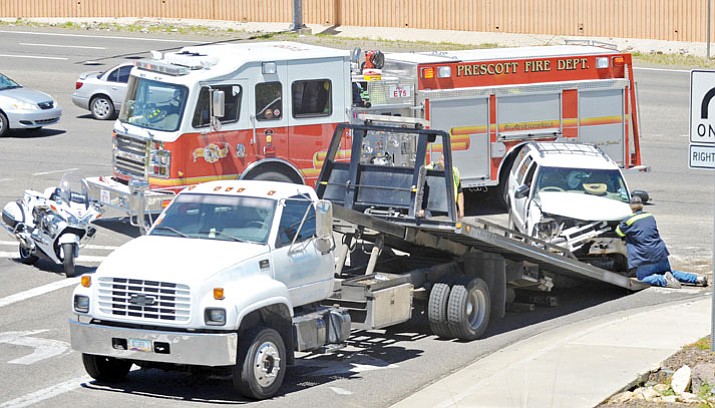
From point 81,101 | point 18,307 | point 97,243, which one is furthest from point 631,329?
point 81,101

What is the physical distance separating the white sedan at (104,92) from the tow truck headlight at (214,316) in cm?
1942

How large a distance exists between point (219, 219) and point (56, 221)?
17.6 feet

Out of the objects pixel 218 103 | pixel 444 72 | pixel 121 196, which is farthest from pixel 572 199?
pixel 121 196

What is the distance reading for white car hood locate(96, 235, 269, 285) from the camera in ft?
38.6

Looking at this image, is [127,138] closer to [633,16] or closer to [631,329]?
[631,329]

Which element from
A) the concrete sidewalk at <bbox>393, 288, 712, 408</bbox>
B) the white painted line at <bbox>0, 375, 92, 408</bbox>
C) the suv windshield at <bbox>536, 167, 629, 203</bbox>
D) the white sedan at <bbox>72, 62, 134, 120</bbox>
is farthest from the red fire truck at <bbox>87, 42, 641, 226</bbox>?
the white sedan at <bbox>72, 62, 134, 120</bbox>

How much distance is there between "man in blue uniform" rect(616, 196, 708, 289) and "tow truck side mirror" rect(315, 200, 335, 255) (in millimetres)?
6362

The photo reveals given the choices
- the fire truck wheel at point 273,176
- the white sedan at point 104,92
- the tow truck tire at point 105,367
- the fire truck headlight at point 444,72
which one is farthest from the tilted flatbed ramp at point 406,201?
the white sedan at point 104,92

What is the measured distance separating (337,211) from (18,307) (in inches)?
188

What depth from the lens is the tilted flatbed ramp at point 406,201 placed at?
14578 mm

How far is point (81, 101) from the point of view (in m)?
30.7

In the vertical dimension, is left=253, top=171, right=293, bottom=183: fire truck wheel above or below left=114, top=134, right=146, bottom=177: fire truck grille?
below

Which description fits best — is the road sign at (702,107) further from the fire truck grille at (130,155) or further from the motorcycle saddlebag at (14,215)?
the fire truck grille at (130,155)

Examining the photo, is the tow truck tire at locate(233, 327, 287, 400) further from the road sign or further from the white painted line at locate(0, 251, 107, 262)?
the white painted line at locate(0, 251, 107, 262)
